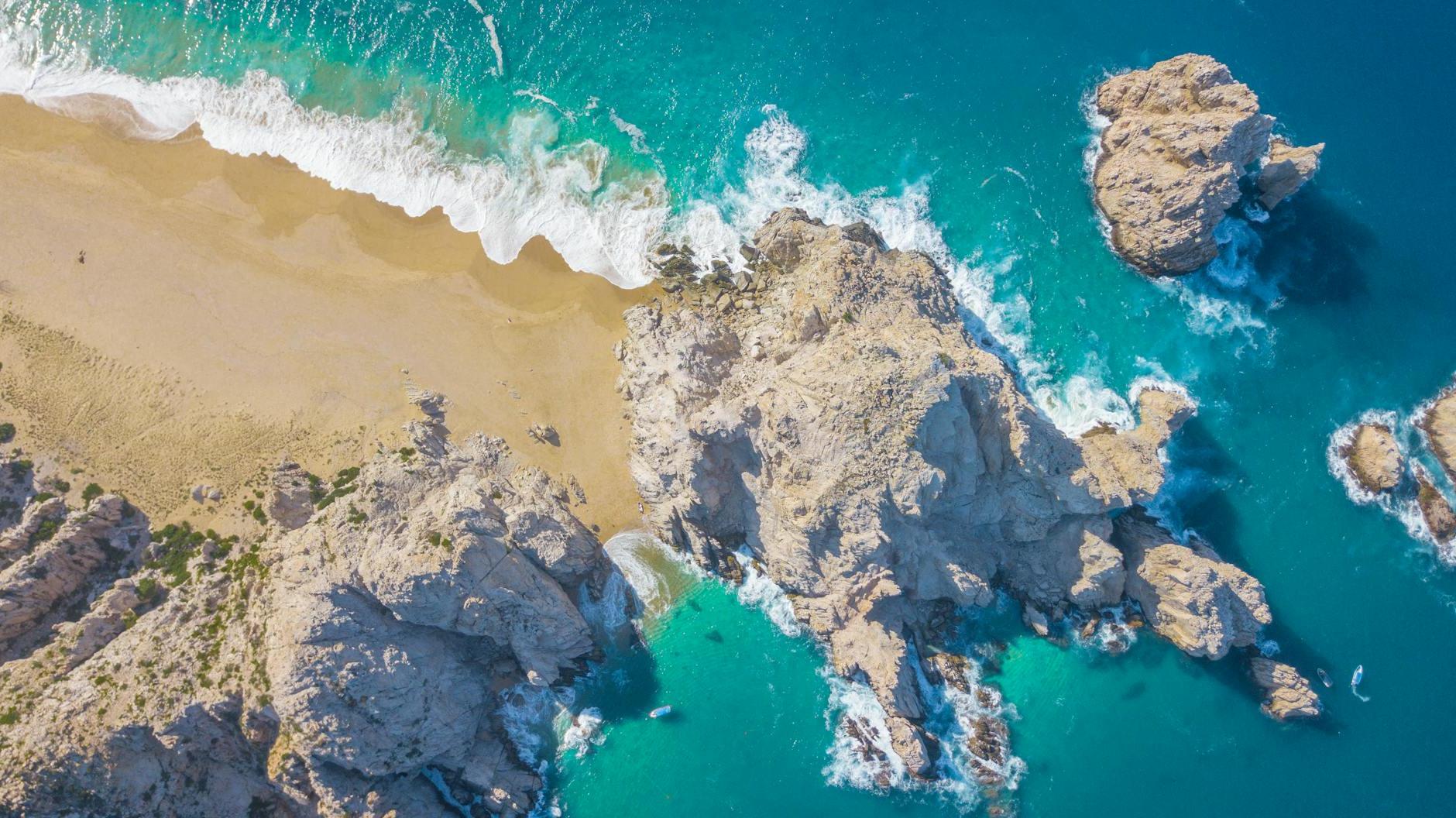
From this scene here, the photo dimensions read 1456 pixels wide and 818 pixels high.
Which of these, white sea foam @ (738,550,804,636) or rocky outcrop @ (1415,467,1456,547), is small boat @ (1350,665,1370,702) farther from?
white sea foam @ (738,550,804,636)

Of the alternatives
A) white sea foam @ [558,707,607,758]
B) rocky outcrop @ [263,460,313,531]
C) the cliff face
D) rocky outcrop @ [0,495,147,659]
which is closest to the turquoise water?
white sea foam @ [558,707,607,758]

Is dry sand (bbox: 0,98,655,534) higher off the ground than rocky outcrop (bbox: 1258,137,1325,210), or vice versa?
rocky outcrop (bbox: 1258,137,1325,210)

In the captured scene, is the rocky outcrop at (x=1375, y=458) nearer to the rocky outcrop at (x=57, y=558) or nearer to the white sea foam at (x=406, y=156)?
the white sea foam at (x=406, y=156)

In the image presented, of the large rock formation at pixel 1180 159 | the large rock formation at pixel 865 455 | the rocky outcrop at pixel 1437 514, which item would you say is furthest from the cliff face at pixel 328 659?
the rocky outcrop at pixel 1437 514

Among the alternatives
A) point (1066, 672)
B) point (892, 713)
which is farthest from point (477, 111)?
point (1066, 672)

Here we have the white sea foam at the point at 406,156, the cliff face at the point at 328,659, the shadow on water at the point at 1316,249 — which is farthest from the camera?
the white sea foam at the point at 406,156

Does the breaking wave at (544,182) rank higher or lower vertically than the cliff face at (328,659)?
higher

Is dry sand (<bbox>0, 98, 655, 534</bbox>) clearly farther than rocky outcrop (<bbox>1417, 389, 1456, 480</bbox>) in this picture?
No
